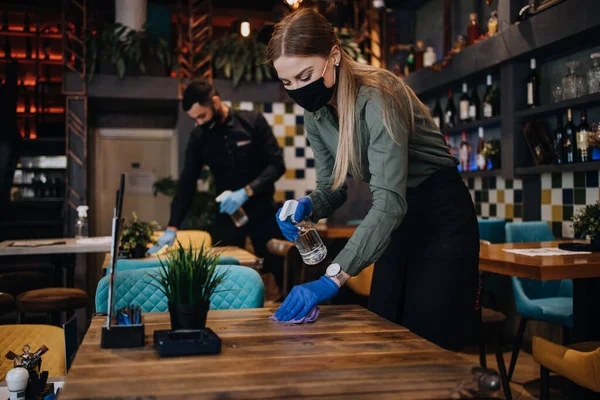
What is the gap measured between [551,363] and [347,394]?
1602 millimetres

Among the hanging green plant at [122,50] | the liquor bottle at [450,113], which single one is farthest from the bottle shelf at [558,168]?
the hanging green plant at [122,50]

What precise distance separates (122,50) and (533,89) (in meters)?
4.24

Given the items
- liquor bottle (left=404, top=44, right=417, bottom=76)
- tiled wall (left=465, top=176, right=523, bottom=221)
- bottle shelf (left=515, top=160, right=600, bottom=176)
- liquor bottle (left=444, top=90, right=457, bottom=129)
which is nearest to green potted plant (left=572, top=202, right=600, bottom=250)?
bottle shelf (left=515, top=160, right=600, bottom=176)

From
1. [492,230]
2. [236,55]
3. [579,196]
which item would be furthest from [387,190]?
[236,55]

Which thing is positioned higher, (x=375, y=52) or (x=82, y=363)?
(x=375, y=52)

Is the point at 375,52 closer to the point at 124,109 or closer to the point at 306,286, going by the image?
the point at 124,109

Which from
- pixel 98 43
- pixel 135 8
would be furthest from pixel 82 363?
pixel 135 8

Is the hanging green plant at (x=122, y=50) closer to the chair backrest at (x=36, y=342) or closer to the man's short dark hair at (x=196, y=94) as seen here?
the man's short dark hair at (x=196, y=94)

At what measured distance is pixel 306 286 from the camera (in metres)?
1.65

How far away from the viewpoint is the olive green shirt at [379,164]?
1679mm

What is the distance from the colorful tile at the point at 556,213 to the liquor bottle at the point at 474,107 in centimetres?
115

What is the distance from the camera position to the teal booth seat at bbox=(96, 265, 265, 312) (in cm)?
206

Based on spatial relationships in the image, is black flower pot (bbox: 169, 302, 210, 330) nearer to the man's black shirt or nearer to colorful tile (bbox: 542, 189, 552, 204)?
the man's black shirt

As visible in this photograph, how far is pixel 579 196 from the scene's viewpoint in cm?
450
